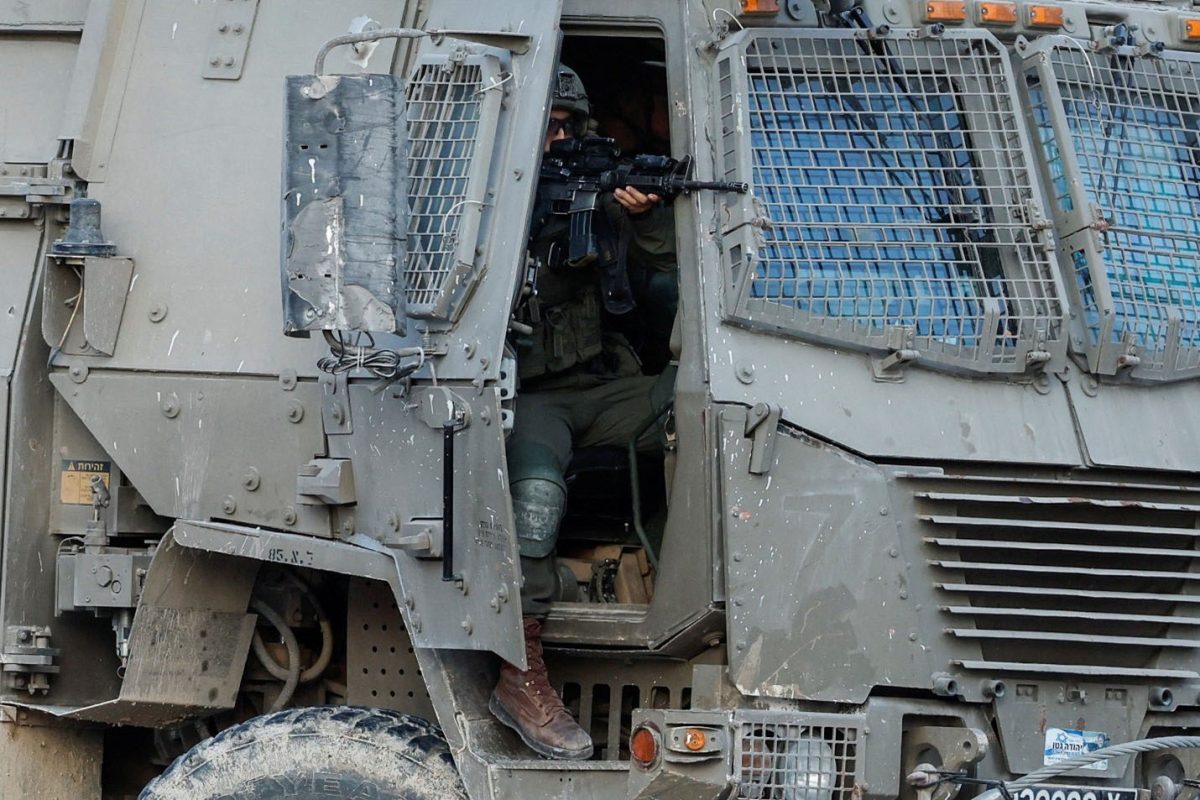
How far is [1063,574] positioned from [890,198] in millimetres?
1270

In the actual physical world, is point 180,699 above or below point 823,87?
below

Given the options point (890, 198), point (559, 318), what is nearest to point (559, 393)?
point (559, 318)

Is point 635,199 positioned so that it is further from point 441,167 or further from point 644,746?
point 644,746

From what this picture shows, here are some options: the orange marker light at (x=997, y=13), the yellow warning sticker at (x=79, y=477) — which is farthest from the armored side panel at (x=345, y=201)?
the orange marker light at (x=997, y=13)

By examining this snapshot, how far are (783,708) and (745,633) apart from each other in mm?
229

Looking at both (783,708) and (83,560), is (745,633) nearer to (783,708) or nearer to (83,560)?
(783,708)

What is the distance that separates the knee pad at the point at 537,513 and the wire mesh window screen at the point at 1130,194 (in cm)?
169

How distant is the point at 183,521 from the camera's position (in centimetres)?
681

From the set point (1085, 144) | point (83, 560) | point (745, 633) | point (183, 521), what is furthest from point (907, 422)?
point (83, 560)

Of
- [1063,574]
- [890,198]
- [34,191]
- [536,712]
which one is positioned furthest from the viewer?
[34,191]

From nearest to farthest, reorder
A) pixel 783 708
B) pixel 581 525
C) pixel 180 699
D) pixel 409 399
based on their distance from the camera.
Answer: pixel 783 708
pixel 409 399
pixel 180 699
pixel 581 525

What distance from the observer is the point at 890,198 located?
6.73 metres

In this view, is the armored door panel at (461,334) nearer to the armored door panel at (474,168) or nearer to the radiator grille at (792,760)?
the armored door panel at (474,168)

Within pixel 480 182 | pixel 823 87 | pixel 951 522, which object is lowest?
pixel 951 522
